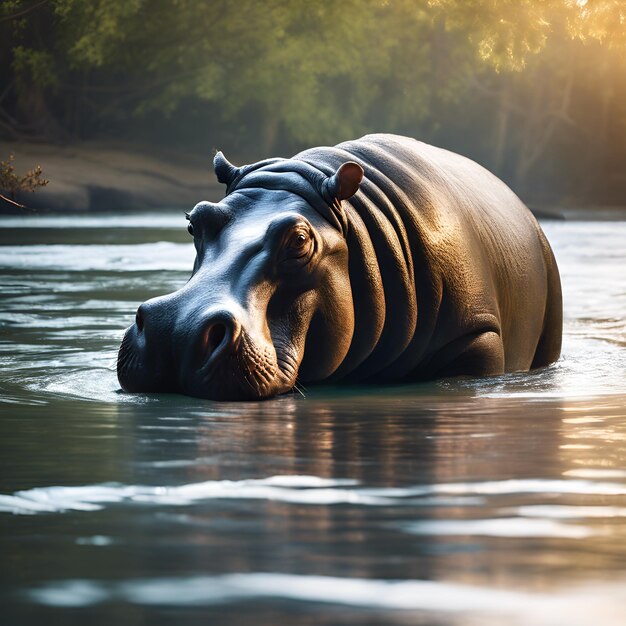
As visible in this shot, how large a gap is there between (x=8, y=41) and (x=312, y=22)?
7.75m

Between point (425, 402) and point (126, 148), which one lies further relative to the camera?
point (126, 148)

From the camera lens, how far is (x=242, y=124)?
43250 millimetres

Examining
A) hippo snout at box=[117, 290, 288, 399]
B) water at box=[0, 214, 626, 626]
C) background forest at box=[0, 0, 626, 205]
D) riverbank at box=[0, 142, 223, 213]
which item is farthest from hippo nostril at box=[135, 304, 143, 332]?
background forest at box=[0, 0, 626, 205]

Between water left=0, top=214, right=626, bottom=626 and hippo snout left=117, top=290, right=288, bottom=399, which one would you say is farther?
hippo snout left=117, top=290, right=288, bottom=399

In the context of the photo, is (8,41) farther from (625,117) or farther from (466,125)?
(625,117)

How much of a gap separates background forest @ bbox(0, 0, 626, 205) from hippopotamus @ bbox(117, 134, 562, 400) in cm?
2970

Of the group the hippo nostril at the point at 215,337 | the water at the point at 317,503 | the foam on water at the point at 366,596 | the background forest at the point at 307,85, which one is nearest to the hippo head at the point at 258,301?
the hippo nostril at the point at 215,337

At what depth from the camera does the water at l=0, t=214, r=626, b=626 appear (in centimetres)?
250

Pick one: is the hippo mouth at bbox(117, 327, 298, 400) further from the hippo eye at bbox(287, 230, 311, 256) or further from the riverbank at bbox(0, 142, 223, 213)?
the riverbank at bbox(0, 142, 223, 213)

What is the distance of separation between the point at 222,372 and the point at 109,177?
1133 inches

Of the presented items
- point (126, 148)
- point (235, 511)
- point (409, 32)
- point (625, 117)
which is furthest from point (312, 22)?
point (235, 511)

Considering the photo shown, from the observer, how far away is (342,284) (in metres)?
6.02

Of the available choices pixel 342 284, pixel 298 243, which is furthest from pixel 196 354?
pixel 342 284

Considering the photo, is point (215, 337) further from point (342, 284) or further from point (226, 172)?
point (226, 172)
